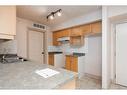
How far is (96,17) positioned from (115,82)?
6.63ft

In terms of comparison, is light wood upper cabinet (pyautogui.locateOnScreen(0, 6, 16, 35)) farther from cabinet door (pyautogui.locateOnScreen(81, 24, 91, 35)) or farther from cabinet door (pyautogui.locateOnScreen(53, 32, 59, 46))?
cabinet door (pyautogui.locateOnScreen(53, 32, 59, 46))

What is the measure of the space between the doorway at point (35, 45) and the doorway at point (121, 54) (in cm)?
272

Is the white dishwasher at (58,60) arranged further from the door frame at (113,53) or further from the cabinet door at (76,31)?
the door frame at (113,53)

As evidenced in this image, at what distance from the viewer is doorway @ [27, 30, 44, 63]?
3.59 metres

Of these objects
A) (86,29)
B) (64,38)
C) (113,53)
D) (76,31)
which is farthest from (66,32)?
(113,53)

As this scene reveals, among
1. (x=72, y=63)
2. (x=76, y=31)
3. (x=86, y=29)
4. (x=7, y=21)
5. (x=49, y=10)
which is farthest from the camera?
(x=76, y=31)

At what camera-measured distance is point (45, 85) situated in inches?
28.9

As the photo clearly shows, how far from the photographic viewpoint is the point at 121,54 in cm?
254

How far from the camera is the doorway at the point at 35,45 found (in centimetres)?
359

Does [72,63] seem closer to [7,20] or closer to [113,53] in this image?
[113,53]

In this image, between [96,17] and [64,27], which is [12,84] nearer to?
[96,17]

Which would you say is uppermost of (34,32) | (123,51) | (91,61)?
(34,32)

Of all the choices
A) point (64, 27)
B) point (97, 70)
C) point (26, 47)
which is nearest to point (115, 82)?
point (97, 70)

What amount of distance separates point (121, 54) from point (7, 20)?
282cm
